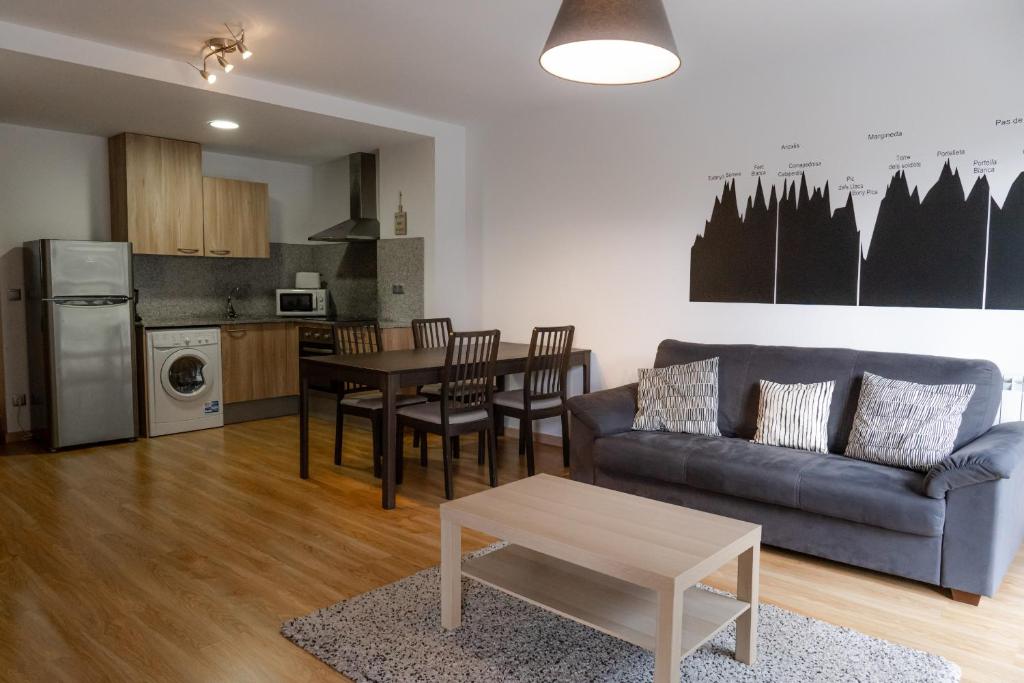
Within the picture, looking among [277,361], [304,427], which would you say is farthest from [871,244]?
[277,361]

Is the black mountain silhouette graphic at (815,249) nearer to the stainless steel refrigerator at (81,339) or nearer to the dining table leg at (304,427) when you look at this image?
the dining table leg at (304,427)

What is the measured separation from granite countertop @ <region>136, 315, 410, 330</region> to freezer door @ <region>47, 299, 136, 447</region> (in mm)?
297

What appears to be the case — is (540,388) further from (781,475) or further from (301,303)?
(301,303)

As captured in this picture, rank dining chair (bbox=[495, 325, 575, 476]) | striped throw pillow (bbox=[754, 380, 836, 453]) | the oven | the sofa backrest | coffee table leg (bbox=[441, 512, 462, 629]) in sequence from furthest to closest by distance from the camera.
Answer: the oven → dining chair (bbox=[495, 325, 575, 476]) → striped throw pillow (bbox=[754, 380, 836, 453]) → the sofa backrest → coffee table leg (bbox=[441, 512, 462, 629])

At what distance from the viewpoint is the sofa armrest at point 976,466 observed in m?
2.60

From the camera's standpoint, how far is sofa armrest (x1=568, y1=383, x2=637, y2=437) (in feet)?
12.3

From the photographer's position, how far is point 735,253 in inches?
165

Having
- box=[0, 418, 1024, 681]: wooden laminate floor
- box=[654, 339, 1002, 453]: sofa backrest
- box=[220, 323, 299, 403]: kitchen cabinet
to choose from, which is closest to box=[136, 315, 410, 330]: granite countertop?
box=[220, 323, 299, 403]: kitchen cabinet

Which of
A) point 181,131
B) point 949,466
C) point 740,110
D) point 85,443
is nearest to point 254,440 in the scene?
point 85,443

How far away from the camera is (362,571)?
295 centimetres

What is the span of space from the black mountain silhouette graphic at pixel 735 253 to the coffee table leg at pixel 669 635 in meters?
2.58

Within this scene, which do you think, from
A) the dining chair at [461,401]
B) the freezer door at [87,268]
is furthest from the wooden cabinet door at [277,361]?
the dining chair at [461,401]

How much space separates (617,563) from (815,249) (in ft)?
8.36

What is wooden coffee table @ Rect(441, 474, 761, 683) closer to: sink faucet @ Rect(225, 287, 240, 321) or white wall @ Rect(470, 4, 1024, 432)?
white wall @ Rect(470, 4, 1024, 432)
